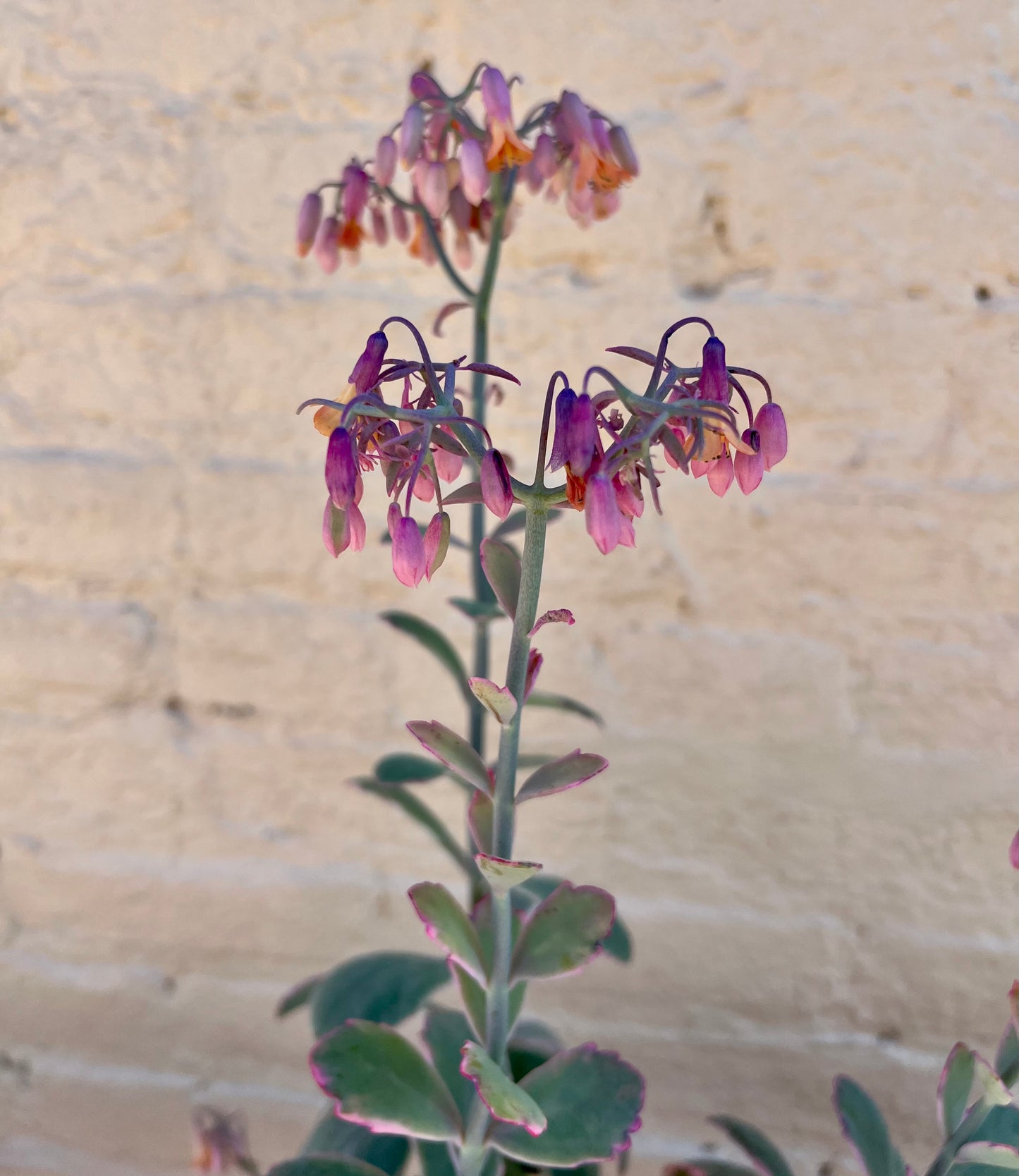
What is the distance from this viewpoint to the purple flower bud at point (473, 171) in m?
0.45

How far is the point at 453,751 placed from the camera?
0.35 metres

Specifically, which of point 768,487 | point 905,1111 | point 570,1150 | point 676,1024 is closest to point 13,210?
point 768,487

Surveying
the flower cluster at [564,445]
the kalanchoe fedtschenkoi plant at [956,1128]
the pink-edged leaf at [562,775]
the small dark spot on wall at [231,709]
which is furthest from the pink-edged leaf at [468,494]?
the small dark spot on wall at [231,709]

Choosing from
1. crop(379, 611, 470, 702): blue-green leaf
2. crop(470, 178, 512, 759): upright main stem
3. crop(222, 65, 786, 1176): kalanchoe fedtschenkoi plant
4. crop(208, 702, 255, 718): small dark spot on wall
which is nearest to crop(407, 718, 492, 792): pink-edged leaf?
crop(222, 65, 786, 1176): kalanchoe fedtschenkoi plant

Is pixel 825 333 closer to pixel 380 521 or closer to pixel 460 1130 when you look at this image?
pixel 380 521

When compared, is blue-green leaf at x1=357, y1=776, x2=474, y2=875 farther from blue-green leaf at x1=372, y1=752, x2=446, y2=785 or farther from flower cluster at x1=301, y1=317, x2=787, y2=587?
flower cluster at x1=301, y1=317, x2=787, y2=587

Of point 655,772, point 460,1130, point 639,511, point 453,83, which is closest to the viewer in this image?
point 639,511

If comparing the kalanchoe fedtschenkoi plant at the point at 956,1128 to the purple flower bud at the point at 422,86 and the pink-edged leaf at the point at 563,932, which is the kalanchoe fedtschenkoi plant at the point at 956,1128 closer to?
the pink-edged leaf at the point at 563,932

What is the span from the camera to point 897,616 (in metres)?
0.73

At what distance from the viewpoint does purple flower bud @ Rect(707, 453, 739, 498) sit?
0.32 m

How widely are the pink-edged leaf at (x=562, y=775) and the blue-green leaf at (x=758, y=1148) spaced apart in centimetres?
32

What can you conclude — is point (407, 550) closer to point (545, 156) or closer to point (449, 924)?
point (449, 924)

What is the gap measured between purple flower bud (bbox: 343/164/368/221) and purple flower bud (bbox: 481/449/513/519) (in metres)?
0.30

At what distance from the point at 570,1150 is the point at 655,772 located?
437 millimetres
